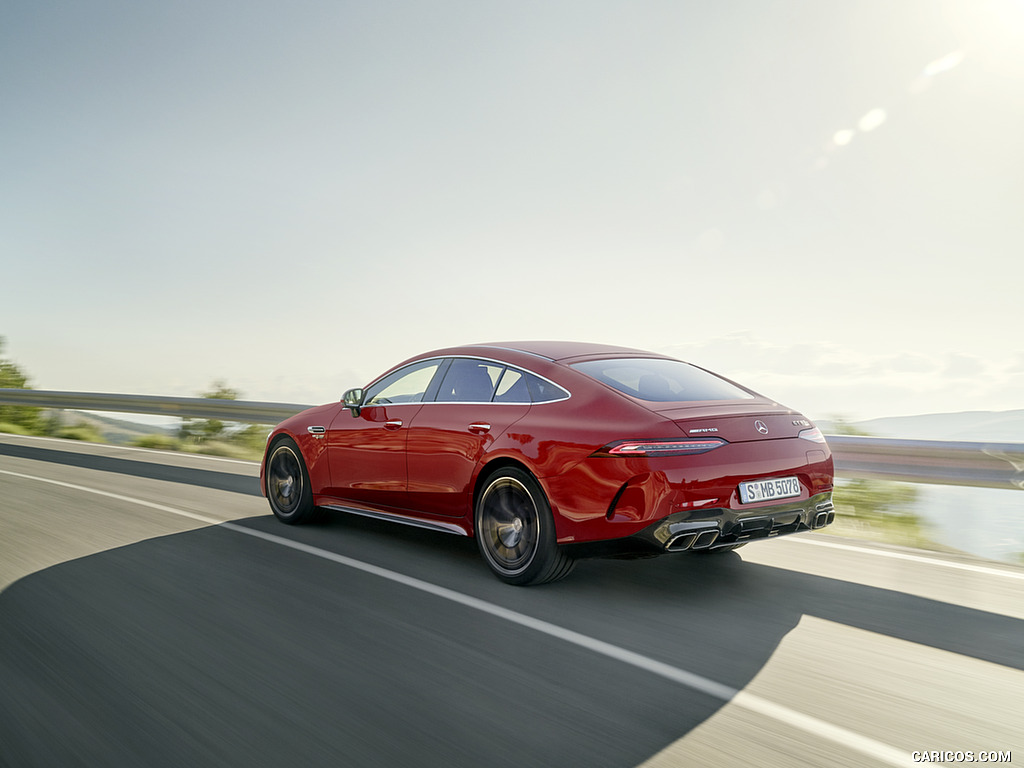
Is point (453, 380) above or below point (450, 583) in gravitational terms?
above

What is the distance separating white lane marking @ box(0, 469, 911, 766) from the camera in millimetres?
2877

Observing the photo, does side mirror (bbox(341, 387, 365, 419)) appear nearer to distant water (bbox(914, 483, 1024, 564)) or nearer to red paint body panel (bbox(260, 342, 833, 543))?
red paint body panel (bbox(260, 342, 833, 543))

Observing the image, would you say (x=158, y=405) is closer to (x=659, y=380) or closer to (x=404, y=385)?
(x=404, y=385)

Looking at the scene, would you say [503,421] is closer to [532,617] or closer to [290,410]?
[532,617]

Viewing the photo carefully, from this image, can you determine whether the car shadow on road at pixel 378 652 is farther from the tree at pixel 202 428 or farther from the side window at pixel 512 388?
the tree at pixel 202 428

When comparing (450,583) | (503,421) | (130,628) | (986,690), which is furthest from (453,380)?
(986,690)

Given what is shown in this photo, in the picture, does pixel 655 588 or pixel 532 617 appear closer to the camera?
pixel 532 617

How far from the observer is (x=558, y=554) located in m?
4.70

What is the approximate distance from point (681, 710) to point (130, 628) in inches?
107

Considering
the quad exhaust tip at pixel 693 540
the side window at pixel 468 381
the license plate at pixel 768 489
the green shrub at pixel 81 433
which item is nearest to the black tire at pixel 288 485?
the side window at pixel 468 381

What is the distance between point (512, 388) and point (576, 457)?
0.86 metres

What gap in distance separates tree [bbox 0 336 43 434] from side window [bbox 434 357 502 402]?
642 inches

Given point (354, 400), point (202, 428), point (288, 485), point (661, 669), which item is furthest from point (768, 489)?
Answer: point (202, 428)

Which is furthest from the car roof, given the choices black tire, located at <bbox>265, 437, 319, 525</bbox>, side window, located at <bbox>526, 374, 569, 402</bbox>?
black tire, located at <bbox>265, 437, 319, 525</bbox>
